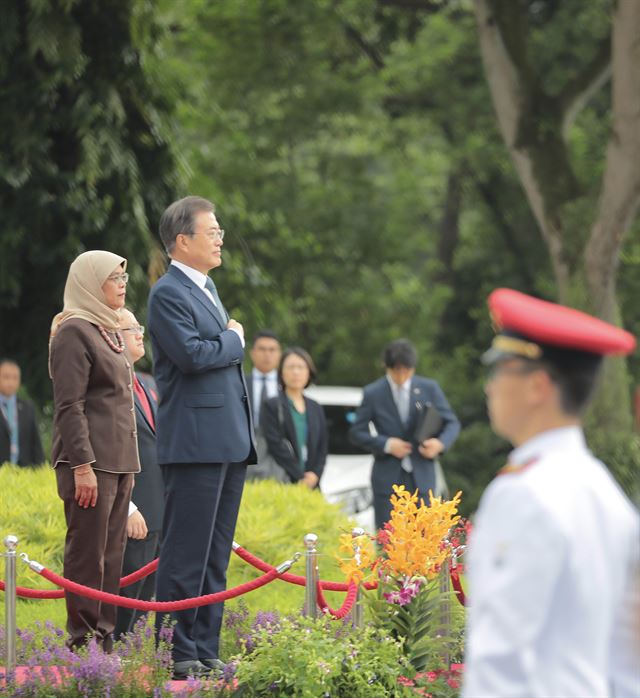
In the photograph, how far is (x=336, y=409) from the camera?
1532 centimetres

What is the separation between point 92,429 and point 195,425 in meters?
0.51

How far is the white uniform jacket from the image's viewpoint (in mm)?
2926

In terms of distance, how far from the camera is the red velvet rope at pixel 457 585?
667 centimetres

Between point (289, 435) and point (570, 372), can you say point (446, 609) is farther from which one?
point (289, 435)

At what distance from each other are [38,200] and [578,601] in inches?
513

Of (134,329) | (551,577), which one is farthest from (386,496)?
(551,577)

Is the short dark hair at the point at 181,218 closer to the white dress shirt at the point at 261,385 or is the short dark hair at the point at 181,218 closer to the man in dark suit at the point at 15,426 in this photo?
the white dress shirt at the point at 261,385

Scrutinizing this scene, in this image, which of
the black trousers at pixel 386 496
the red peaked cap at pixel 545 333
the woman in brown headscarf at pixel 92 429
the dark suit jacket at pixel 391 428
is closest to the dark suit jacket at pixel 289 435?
the dark suit jacket at pixel 391 428

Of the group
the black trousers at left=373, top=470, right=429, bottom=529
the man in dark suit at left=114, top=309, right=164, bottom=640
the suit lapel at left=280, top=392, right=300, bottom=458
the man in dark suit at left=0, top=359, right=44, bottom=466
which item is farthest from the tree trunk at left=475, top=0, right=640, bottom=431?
the man in dark suit at left=114, top=309, right=164, bottom=640

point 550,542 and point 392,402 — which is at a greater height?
point 550,542

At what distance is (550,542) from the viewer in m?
2.93

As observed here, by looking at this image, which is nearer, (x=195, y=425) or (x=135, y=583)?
(x=195, y=425)

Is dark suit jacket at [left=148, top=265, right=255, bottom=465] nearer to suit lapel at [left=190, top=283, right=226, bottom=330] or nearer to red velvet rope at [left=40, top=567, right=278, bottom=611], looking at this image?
suit lapel at [left=190, top=283, right=226, bottom=330]

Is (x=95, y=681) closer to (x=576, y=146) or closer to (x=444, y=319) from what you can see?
(x=576, y=146)
